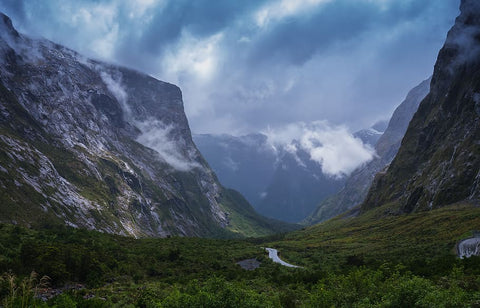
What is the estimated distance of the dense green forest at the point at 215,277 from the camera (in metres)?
22.9

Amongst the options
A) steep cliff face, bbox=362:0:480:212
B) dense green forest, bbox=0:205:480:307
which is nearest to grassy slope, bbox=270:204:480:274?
dense green forest, bbox=0:205:480:307

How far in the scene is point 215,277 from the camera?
28422mm

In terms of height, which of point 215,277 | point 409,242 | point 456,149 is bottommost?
point 215,277

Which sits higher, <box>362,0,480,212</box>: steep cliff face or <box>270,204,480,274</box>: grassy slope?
<box>362,0,480,212</box>: steep cliff face

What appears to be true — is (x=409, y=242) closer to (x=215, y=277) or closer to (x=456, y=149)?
(x=456, y=149)

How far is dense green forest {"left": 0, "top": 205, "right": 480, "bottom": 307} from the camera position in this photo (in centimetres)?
2292

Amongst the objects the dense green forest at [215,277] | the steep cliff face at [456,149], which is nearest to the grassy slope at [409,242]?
the dense green forest at [215,277]

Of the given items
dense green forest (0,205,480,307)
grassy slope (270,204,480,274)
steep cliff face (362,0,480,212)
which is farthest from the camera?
steep cliff face (362,0,480,212)

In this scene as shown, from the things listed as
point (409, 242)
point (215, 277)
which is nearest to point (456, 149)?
point (409, 242)

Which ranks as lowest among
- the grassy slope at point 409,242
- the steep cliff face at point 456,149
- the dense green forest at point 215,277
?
the dense green forest at point 215,277

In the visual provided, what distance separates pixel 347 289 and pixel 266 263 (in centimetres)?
6193

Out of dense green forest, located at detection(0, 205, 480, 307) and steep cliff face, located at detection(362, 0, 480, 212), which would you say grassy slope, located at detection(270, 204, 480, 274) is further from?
steep cliff face, located at detection(362, 0, 480, 212)

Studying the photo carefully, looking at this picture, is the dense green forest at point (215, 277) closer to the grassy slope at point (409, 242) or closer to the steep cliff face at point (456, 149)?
the grassy slope at point (409, 242)

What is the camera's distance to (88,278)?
47.3 meters
